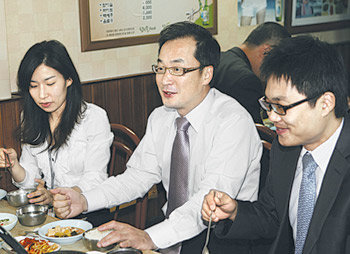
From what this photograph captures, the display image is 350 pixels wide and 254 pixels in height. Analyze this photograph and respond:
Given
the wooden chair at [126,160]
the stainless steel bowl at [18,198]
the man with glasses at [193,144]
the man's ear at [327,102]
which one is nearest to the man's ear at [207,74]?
the man with glasses at [193,144]

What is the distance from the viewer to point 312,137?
5.47ft

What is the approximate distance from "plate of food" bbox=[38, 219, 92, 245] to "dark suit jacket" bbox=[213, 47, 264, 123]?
153 centimetres

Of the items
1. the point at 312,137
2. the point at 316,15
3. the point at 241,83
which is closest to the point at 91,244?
the point at 312,137

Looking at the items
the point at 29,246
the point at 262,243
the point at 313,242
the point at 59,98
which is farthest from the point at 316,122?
the point at 59,98

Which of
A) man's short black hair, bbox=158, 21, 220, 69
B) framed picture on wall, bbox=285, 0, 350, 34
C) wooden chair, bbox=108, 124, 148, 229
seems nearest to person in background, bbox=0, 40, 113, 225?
wooden chair, bbox=108, 124, 148, 229

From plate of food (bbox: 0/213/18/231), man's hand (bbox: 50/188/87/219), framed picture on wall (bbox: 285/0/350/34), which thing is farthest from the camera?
framed picture on wall (bbox: 285/0/350/34)

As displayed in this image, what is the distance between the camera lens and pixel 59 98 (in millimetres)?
2500

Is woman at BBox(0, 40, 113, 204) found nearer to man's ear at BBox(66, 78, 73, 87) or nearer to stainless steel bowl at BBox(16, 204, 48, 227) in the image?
man's ear at BBox(66, 78, 73, 87)

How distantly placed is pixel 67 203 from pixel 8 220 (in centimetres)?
23

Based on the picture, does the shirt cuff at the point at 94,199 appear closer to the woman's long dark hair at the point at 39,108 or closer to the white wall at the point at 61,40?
the woman's long dark hair at the point at 39,108

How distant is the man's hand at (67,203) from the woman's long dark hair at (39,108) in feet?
1.53

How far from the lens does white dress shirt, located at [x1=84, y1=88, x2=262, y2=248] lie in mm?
1986

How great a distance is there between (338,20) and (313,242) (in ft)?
12.6

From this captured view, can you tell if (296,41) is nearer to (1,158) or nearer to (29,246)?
(29,246)
